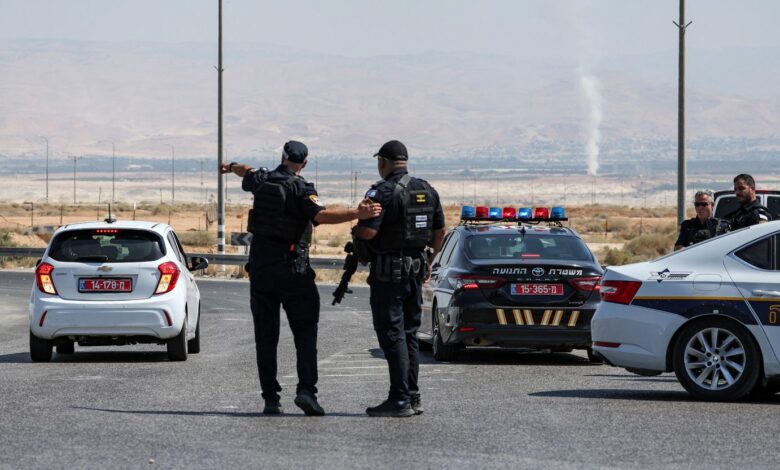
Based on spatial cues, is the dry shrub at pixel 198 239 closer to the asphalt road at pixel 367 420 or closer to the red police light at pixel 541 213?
the red police light at pixel 541 213

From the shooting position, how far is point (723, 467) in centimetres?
890

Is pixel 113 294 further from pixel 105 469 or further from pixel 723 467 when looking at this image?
pixel 723 467

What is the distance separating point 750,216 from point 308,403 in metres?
6.48

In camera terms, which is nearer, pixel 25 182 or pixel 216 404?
pixel 216 404

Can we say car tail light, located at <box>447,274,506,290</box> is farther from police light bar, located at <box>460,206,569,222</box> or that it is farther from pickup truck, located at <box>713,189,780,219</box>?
pickup truck, located at <box>713,189,780,219</box>

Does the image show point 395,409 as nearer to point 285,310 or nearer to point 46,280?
point 285,310

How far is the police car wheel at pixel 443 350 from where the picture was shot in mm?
16297

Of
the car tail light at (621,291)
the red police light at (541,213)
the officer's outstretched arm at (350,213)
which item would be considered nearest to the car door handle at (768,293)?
the car tail light at (621,291)

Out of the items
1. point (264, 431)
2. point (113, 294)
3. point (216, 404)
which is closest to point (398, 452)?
point (264, 431)

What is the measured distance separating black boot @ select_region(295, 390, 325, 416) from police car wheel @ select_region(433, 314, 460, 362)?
5211mm

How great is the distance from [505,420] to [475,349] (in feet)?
24.6

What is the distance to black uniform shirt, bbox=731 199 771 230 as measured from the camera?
51.2ft

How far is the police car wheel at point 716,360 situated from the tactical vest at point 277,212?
3.44 meters

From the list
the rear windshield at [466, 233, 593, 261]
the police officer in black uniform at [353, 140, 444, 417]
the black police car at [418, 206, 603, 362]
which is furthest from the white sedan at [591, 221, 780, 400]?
the rear windshield at [466, 233, 593, 261]
